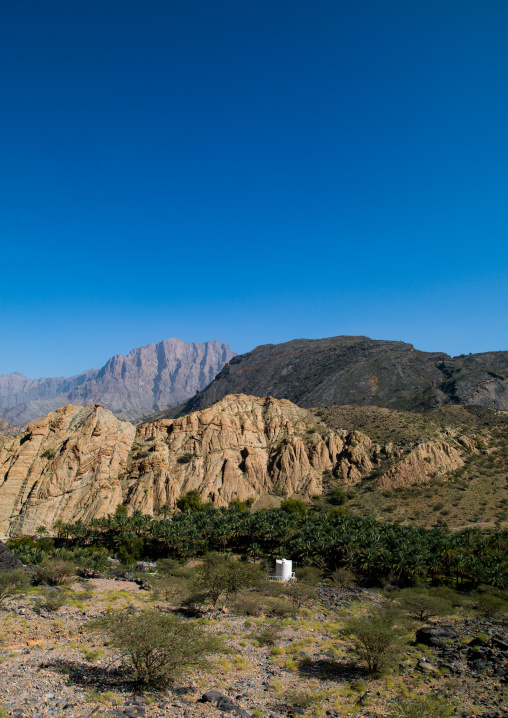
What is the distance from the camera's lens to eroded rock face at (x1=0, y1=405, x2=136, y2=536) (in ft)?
232

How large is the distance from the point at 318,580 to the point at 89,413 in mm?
59850

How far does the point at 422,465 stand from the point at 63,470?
66.1 m

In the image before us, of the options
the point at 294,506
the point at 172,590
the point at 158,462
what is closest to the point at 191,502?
the point at 158,462

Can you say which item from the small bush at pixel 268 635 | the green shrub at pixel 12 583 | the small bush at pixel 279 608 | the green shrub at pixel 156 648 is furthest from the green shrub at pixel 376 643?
the green shrub at pixel 12 583

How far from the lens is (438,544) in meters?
47.9

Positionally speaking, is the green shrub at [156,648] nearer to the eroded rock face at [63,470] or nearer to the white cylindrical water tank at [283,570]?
the white cylindrical water tank at [283,570]

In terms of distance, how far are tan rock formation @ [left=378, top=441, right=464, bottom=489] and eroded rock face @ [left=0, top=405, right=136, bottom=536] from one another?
163ft

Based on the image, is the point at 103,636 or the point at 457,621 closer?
the point at 103,636

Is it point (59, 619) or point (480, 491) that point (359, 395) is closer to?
point (480, 491)

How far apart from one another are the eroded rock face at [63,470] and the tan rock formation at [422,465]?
49815 millimetres

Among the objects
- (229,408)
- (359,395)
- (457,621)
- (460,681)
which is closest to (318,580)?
(457,621)

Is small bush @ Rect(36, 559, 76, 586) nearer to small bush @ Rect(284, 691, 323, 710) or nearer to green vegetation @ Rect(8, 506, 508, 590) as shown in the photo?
green vegetation @ Rect(8, 506, 508, 590)

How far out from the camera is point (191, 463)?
8425 centimetres

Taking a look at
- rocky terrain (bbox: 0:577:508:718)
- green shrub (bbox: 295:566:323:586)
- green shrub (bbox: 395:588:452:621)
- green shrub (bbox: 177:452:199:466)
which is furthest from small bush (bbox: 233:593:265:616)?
green shrub (bbox: 177:452:199:466)
